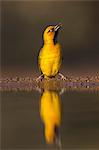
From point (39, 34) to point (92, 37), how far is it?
1130 mm

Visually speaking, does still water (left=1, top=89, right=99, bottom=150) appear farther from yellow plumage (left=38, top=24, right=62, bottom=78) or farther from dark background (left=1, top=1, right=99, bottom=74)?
dark background (left=1, top=1, right=99, bottom=74)

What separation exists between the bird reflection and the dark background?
17.9 ft

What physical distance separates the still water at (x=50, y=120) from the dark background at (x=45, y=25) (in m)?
5.49

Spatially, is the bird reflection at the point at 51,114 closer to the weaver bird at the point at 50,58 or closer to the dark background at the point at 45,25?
the weaver bird at the point at 50,58

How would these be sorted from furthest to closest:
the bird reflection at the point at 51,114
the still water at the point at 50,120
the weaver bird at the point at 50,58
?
the weaver bird at the point at 50,58, the bird reflection at the point at 51,114, the still water at the point at 50,120

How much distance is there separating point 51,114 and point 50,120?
0.87 ft

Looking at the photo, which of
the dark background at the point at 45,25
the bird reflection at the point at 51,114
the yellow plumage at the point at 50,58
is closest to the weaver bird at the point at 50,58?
the yellow plumage at the point at 50,58

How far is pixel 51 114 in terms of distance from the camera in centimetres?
617

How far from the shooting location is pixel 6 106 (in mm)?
6703

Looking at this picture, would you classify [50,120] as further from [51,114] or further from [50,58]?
[50,58]

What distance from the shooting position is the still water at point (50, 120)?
512 cm

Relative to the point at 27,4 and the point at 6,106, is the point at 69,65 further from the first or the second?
the point at 6,106

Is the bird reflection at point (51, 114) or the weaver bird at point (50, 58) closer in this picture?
the bird reflection at point (51, 114)

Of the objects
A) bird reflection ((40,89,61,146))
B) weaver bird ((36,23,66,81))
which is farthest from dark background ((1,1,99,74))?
bird reflection ((40,89,61,146))
